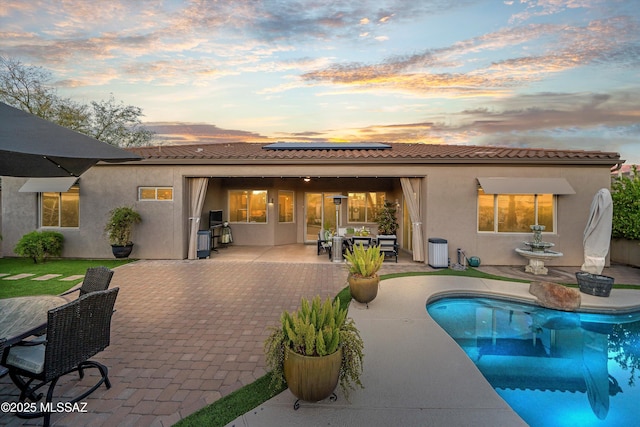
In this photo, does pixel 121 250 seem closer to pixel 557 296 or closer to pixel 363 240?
pixel 363 240

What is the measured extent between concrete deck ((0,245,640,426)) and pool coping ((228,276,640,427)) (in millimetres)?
12

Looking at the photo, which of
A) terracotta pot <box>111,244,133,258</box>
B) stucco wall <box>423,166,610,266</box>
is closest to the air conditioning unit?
terracotta pot <box>111,244,133,258</box>

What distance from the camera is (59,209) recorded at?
11.5 metres

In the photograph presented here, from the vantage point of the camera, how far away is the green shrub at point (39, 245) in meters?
10.1

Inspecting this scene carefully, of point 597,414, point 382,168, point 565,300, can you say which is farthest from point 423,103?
point 597,414

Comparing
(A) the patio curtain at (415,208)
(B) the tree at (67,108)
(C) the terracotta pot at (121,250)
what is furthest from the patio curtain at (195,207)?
(B) the tree at (67,108)

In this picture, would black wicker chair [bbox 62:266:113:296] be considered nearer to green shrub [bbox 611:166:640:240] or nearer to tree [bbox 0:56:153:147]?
green shrub [bbox 611:166:640:240]

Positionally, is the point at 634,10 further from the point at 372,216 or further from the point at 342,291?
the point at 342,291

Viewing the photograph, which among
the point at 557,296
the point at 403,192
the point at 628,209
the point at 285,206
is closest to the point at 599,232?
the point at 557,296

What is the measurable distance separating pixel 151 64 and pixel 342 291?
38.9ft

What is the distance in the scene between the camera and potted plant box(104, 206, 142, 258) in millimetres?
10547

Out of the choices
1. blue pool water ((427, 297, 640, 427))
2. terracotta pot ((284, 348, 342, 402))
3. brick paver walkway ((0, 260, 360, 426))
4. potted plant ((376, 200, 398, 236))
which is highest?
potted plant ((376, 200, 398, 236))

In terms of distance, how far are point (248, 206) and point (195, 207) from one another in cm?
369

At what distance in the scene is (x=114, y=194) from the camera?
36.8 ft
